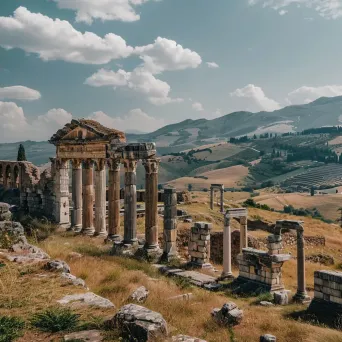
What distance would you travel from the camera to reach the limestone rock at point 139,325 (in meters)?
5.88

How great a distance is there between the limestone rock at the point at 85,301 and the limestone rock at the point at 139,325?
48.6 inches

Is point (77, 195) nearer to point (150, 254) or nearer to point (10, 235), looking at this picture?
point (150, 254)

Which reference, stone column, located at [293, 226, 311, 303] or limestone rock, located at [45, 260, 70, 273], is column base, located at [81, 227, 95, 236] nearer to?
stone column, located at [293, 226, 311, 303]

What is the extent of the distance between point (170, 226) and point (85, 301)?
34.8 feet

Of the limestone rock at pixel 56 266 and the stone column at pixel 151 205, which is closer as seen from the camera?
the limestone rock at pixel 56 266

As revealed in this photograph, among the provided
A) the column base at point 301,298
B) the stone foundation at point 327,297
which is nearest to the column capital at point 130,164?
the column base at point 301,298

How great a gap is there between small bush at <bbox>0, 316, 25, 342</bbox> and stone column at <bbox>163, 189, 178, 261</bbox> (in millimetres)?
11705

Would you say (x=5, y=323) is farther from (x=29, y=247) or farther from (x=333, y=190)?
(x=333, y=190)

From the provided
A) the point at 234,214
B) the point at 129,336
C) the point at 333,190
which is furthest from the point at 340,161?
the point at 129,336

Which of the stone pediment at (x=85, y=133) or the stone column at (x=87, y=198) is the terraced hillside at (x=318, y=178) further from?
the stone pediment at (x=85, y=133)

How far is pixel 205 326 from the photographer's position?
915 cm

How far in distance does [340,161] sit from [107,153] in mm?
197743

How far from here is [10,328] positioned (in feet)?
20.0

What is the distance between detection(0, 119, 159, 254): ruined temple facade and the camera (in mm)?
18203
